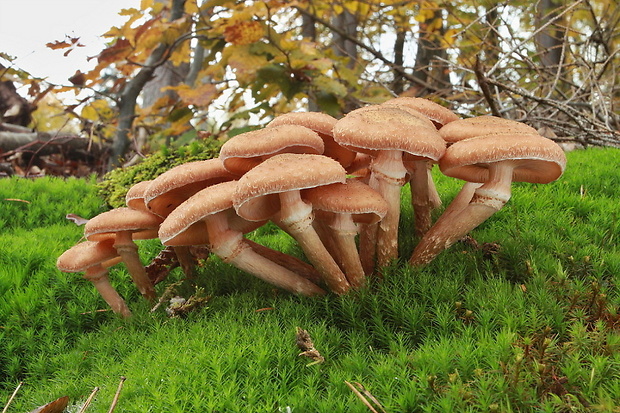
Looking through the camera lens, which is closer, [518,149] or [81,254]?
[518,149]

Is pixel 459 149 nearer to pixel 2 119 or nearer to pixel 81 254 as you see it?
pixel 81 254

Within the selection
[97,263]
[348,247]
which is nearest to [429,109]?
[348,247]

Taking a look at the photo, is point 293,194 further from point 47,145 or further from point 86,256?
point 47,145

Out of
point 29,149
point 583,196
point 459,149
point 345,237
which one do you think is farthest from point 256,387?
point 29,149

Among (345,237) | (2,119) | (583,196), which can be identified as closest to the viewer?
(345,237)

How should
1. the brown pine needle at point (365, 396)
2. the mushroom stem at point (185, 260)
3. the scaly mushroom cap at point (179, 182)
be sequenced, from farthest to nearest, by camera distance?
1. the mushroom stem at point (185, 260)
2. the scaly mushroom cap at point (179, 182)
3. the brown pine needle at point (365, 396)

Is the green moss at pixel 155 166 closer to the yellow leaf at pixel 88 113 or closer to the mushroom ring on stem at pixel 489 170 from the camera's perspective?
the mushroom ring on stem at pixel 489 170

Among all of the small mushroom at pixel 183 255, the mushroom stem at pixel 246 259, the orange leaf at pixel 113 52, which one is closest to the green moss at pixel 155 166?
the small mushroom at pixel 183 255
